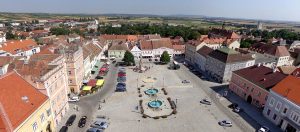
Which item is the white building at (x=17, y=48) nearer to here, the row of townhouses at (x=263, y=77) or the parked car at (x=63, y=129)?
the parked car at (x=63, y=129)

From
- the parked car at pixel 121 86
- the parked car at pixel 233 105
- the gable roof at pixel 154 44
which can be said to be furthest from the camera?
the gable roof at pixel 154 44

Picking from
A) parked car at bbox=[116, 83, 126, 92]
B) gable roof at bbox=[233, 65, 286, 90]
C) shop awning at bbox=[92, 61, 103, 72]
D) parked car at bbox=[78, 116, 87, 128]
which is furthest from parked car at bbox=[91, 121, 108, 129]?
shop awning at bbox=[92, 61, 103, 72]

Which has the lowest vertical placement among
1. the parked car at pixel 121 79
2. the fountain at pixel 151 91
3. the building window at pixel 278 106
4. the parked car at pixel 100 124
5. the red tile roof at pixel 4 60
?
the parked car at pixel 100 124

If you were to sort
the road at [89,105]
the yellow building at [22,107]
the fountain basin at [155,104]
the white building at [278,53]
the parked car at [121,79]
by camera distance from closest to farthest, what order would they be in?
the yellow building at [22,107], the road at [89,105], the fountain basin at [155,104], the parked car at [121,79], the white building at [278,53]

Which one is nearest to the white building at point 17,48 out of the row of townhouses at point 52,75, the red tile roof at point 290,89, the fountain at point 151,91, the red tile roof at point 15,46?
the red tile roof at point 15,46

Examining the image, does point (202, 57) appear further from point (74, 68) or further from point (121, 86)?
point (74, 68)

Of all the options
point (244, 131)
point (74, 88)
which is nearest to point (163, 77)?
point (74, 88)

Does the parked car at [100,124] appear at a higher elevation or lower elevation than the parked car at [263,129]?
lower
